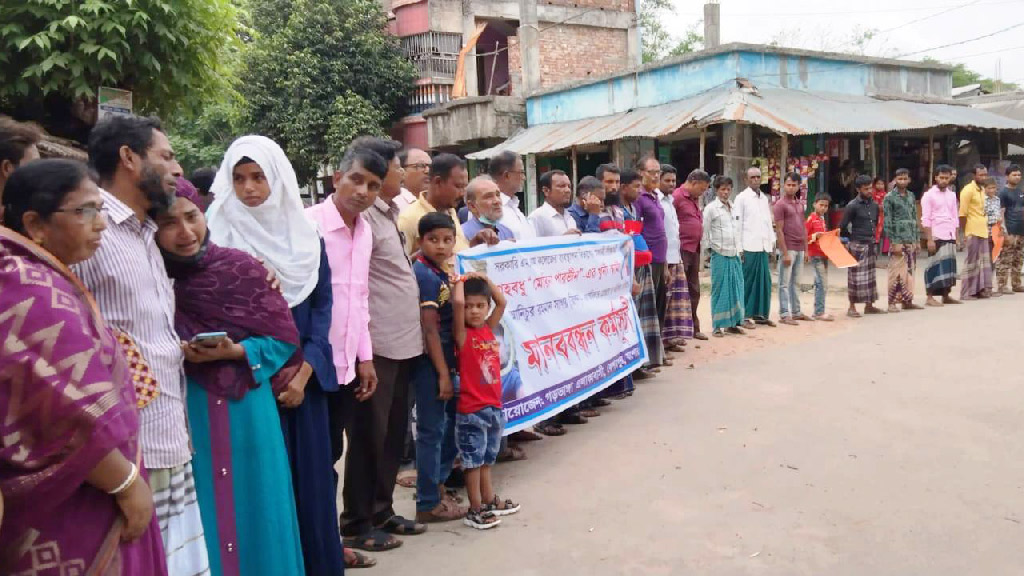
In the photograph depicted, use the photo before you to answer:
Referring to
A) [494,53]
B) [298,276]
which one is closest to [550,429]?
[298,276]

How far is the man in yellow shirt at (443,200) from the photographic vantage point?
13.5 ft

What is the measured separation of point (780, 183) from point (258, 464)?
1310cm

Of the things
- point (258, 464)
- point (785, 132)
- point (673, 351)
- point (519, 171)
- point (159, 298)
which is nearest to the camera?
point (159, 298)

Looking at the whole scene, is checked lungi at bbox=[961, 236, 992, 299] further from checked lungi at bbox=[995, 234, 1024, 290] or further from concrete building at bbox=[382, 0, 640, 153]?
concrete building at bbox=[382, 0, 640, 153]

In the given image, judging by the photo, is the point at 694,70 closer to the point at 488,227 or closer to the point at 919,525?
the point at 488,227

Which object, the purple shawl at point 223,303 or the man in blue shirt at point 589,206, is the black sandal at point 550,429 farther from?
the purple shawl at point 223,303

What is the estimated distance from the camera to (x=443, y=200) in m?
4.20

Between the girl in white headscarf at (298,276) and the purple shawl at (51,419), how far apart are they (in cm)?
107

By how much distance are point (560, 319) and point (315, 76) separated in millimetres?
16931

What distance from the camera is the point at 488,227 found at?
4.59 metres

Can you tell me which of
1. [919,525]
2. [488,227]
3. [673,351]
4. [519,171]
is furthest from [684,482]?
[673,351]

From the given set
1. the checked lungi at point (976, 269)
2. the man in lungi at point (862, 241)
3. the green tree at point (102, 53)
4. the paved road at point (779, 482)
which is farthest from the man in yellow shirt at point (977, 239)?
the green tree at point (102, 53)

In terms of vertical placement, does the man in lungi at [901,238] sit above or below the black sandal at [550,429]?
above

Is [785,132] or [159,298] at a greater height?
[785,132]
